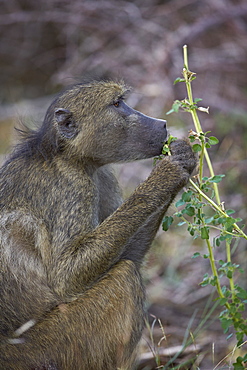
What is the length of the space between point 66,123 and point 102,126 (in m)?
0.20

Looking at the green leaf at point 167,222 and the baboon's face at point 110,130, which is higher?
the baboon's face at point 110,130

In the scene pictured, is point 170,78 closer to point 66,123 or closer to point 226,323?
point 66,123

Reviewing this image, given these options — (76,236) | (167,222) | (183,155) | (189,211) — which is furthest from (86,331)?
(183,155)

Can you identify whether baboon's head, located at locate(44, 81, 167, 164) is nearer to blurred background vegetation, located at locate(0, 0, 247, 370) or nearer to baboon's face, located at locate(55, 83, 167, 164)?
baboon's face, located at locate(55, 83, 167, 164)

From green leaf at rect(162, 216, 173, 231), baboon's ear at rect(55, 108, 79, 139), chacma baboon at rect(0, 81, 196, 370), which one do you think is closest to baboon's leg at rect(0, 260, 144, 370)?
chacma baboon at rect(0, 81, 196, 370)

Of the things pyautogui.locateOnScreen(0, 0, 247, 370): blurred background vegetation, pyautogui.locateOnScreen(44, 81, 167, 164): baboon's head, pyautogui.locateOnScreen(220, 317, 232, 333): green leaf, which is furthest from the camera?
pyautogui.locateOnScreen(0, 0, 247, 370): blurred background vegetation

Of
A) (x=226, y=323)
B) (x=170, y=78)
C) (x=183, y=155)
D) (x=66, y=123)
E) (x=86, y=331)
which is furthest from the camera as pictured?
(x=170, y=78)

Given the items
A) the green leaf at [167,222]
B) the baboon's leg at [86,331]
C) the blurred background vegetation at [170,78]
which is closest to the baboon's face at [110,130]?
the green leaf at [167,222]

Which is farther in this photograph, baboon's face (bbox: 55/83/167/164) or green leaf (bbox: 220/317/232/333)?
baboon's face (bbox: 55/83/167/164)

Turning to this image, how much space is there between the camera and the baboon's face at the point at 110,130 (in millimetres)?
3170

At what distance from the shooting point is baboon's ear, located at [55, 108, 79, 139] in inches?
124

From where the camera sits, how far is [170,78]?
600cm

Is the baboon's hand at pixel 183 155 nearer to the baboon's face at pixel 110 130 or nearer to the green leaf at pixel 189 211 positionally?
the baboon's face at pixel 110 130

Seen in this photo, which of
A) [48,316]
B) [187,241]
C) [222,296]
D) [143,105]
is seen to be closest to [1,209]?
[48,316]
